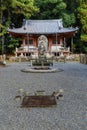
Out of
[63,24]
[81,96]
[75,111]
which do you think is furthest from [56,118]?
[63,24]

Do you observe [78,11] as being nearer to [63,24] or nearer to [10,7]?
[63,24]

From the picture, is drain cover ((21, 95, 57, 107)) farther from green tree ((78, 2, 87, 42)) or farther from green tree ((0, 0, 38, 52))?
green tree ((78, 2, 87, 42))

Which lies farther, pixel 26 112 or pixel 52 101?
pixel 52 101

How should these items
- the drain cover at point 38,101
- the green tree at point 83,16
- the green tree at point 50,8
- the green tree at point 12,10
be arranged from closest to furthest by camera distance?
Result: the drain cover at point 38,101 → the green tree at point 12,10 → the green tree at point 83,16 → the green tree at point 50,8

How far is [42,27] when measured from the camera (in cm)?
3453

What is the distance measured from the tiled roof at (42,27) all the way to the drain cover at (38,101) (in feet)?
81.4

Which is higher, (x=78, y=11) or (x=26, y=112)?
(x=78, y=11)

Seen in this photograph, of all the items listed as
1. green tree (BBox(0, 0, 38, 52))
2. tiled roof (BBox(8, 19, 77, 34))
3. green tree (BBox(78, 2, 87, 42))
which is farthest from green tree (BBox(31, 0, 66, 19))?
green tree (BBox(0, 0, 38, 52))

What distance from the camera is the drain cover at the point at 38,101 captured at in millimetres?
7125

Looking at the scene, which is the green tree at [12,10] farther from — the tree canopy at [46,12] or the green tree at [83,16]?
the green tree at [83,16]

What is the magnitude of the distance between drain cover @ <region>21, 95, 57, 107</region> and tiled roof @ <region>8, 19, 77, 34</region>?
81.4ft

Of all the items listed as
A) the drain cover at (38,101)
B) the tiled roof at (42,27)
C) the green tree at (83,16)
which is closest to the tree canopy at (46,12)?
the green tree at (83,16)

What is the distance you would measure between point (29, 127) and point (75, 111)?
154 centimetres

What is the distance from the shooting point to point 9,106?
7.17m
